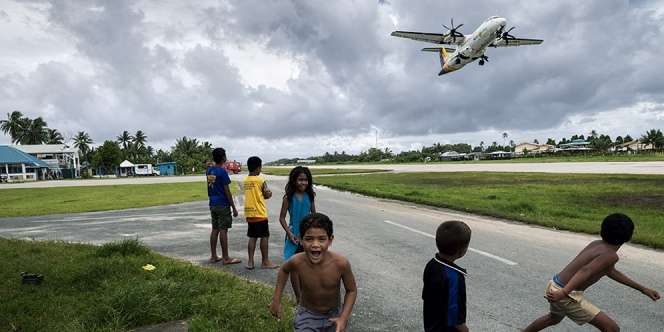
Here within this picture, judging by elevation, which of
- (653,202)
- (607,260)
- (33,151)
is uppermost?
(33,151)

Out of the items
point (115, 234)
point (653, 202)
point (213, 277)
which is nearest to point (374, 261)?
point (213, 277)

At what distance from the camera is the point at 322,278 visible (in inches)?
113

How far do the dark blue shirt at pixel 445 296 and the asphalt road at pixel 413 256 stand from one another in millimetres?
1627

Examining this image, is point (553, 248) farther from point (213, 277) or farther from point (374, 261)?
point (213, 277)

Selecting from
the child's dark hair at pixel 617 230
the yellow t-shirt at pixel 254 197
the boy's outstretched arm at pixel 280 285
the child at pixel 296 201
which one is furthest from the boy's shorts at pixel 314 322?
the yellow t-shirt at pixel 254 197

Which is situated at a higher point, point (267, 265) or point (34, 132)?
point (34, 132)

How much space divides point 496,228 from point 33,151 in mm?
95936

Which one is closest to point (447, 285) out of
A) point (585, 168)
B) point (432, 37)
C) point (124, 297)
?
point (124, 297)

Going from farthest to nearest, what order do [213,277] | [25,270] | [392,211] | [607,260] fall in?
[392,211] < [25,270] < [213,277] < [607,260]

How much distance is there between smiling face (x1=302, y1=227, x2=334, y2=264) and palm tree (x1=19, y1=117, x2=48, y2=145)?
113749 millimetres

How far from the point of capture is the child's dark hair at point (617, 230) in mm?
3162

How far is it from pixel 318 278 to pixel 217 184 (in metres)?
4.41

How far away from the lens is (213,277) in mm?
5625

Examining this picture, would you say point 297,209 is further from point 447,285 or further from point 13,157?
point 13,157
